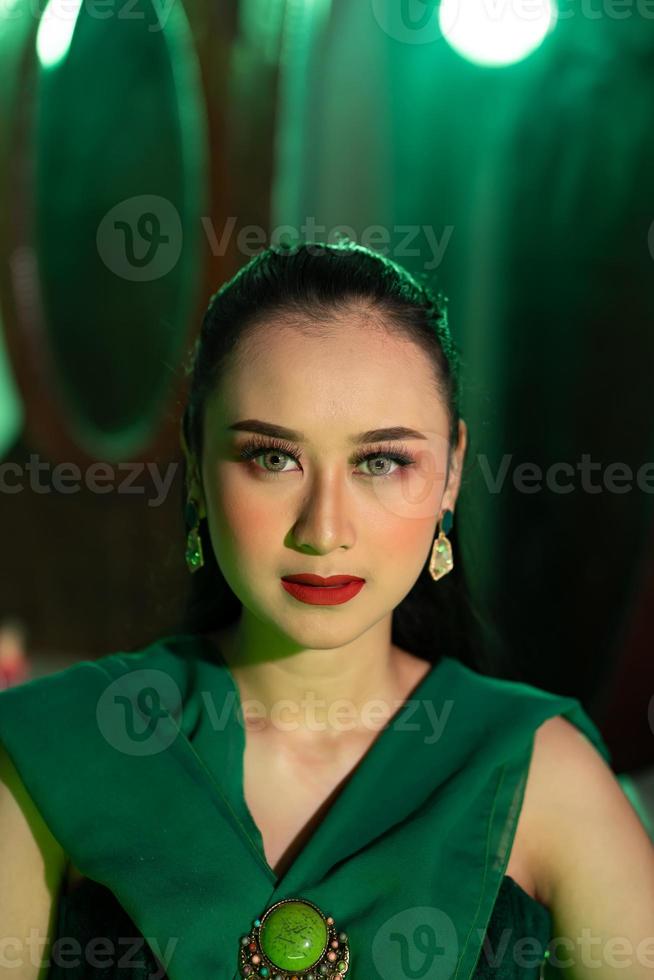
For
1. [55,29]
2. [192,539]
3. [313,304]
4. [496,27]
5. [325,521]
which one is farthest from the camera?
[496,27]

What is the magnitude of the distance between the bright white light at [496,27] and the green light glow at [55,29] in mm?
788

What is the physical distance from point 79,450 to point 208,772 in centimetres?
123

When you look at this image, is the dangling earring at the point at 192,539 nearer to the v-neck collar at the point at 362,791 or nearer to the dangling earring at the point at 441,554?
the v-neck collar at the point at 362,791

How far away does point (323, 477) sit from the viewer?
1.10 m

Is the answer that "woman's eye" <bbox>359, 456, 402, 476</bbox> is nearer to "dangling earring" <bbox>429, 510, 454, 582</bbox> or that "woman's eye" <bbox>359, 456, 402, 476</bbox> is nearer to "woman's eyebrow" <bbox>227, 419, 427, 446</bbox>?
"woman's eyebrow" <bbox>227, 419, 427, 446</bbox>

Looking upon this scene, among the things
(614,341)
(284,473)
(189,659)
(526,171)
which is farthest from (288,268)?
(526,171)

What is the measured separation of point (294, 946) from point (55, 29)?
1.77 meters

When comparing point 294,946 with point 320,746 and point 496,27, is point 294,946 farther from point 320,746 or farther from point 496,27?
point 496,27

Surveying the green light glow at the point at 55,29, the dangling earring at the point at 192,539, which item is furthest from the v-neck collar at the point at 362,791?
the green light glow at the point at 55,29

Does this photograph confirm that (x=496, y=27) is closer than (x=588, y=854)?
No

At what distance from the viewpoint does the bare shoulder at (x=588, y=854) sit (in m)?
1.20

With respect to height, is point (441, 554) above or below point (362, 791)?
above

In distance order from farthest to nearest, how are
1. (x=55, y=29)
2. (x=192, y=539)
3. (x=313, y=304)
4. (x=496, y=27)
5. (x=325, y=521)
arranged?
(x=496, y=27)
(x=55, y=29)
(x=192, y=539)
(x=313, y=304)
(x=325, y=521)

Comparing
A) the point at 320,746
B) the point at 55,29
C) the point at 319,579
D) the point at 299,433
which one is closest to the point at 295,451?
the point at 299,433
